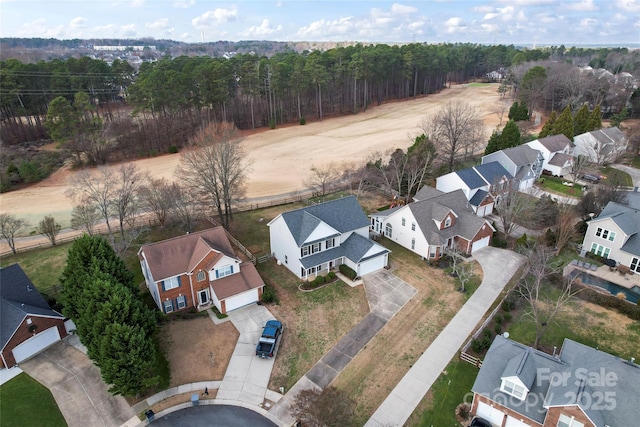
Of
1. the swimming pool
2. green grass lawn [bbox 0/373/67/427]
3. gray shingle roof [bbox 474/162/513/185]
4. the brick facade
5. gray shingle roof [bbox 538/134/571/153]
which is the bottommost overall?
the swimming pool

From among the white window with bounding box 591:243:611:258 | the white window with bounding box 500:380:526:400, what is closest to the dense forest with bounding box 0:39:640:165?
the white window with bounding box 591:243:611:258

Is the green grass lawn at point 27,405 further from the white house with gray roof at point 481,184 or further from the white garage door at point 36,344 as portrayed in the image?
the white house with gray roof at point 481,184

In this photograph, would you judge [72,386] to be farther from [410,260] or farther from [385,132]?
[385,132]

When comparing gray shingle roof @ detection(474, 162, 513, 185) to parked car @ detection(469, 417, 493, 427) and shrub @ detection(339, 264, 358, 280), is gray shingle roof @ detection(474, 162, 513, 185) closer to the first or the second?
shrub @ detection(339, 264, 358, 280)

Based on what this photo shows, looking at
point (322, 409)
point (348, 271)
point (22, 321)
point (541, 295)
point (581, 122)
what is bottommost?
point (541, 295)

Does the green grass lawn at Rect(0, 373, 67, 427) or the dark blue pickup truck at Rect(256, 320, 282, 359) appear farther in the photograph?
the dark blue pickup truck at Rect(256, 320, 282, 359)

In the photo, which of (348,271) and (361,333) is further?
(348,271)

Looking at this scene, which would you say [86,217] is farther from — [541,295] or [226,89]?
[226,89]

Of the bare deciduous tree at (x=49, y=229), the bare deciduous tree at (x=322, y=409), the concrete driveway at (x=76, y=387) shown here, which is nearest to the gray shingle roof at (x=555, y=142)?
the bare deciduous tree at (x=322, y=409)

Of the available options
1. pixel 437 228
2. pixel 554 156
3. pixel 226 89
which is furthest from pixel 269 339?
pixel 226 89
